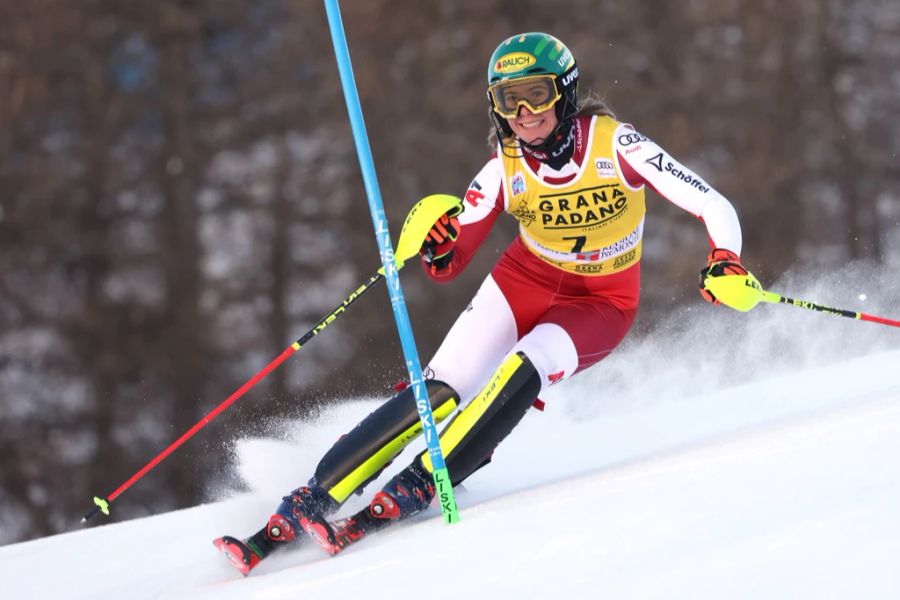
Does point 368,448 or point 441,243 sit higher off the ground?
point 441,243

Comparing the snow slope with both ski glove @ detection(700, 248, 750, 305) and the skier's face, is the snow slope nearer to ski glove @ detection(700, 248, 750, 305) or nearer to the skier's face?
ski glove @ detection(700, 248, 750, 305)

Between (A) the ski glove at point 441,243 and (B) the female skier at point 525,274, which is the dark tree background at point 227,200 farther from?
(A) the ski glove at point 441,243

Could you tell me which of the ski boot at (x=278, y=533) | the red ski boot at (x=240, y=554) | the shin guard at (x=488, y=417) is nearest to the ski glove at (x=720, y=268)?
the shin guard at (x=488, y=417)

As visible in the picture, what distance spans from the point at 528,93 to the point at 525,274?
56 centimetres

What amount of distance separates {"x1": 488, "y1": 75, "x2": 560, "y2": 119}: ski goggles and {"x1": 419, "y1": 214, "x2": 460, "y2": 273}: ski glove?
0.33 meters

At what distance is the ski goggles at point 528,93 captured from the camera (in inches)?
99.1

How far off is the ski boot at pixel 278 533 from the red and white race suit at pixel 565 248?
1.50 feet

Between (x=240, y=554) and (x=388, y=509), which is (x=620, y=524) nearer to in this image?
(x=388, y=509)

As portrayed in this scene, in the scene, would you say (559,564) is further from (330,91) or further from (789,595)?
(330,91)

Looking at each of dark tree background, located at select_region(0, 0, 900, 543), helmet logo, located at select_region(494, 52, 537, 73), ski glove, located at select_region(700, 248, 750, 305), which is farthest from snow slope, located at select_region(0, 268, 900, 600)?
dark tree background, located at select_region(0, 0, 900, 543)

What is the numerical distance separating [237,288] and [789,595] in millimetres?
6664

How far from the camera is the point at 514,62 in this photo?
8.29 feet

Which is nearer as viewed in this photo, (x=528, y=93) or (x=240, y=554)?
(x=240, y=554)

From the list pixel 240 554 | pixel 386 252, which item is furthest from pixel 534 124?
pixel 240 554
